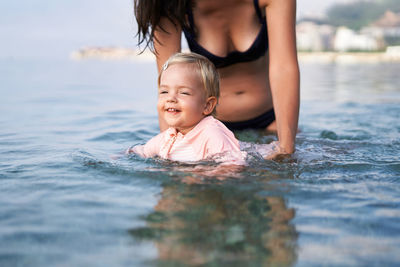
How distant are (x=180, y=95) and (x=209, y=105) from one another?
224mm

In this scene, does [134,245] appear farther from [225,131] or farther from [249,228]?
[225,131]

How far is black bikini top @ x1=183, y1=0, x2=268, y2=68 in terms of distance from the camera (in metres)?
3.15

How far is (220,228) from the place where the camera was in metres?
1.55

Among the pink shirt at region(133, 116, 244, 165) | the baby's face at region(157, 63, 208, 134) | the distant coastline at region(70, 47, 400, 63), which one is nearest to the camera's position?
the pink shirt at region(133, 116, 244, 165)

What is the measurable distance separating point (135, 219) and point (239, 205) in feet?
1.37

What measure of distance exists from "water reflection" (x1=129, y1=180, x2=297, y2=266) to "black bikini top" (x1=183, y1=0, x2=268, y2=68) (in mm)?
1471

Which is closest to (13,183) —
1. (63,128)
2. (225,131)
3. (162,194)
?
(162,194)

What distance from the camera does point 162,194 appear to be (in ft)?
6.45

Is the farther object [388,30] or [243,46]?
[388,30]

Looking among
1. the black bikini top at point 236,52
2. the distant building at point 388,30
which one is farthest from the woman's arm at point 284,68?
the distant building at point 388,30

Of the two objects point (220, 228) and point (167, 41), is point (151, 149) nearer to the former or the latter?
point (167, 41)

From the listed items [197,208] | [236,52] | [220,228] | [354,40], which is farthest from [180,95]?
[354,40]

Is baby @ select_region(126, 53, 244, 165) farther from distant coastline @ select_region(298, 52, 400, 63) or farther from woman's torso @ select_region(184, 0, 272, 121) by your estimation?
distant coastline @ select_region(298, 52, 400, 63)

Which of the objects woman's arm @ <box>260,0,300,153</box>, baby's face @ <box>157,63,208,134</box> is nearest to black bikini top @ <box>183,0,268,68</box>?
woman's arm @ <box>260,0,300,153</box>
